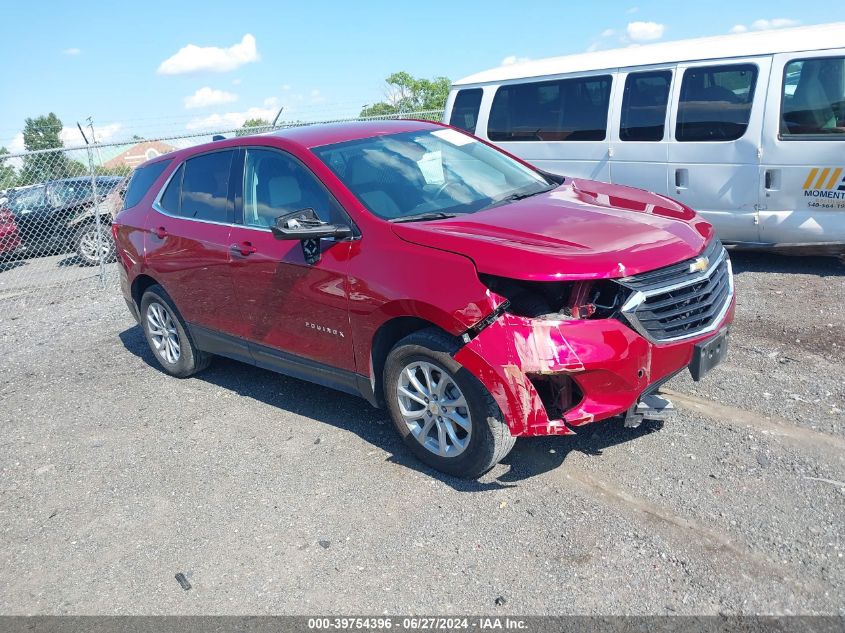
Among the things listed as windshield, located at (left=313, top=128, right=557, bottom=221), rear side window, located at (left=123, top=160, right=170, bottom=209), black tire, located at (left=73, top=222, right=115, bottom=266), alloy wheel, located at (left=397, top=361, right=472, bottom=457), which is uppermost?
rear side window, located at (left=123, top=160, right=170, bottom=209)

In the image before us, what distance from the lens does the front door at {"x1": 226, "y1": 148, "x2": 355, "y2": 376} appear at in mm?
4340

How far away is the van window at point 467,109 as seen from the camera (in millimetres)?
9086

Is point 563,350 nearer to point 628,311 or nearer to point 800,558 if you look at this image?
point 628,311

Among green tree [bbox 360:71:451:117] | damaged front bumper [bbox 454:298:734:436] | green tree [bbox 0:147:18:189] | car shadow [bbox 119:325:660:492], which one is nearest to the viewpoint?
damaged front bumper [bbox 454:298:734:436]

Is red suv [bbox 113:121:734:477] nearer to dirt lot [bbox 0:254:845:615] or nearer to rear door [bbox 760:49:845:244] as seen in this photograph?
dirt lot [bbox 0:254:845:615]

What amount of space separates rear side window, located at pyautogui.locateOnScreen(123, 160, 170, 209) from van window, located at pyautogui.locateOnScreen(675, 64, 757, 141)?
498cm

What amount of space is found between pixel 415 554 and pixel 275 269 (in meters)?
2.04

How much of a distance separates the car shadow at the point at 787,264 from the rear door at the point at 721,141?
→ 16.2 inches

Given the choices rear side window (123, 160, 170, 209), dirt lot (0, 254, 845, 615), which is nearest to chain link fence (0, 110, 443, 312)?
rear side window (123, 160, 170, 209)

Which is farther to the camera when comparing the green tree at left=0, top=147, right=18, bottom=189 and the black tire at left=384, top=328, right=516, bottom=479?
the green tree at left=0, top=147, right=18, bottom=189

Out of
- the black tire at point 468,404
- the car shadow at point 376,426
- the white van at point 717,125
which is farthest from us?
the white van at point 717,125

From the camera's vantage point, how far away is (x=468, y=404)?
12.2 ft

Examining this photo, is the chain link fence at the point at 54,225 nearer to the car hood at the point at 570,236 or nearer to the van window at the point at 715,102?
the van window at the point at 715,102

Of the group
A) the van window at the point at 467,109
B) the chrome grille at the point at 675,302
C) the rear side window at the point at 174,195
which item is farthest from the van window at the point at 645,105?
the rear side window at the point at 174,195
